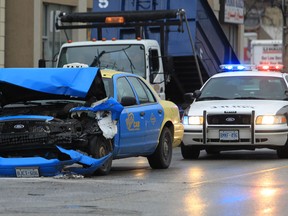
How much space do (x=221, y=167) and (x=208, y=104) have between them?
2168 mm

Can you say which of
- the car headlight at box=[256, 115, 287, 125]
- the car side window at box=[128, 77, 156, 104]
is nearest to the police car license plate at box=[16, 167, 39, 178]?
the car side window at box=[128, 77, 156, 104]

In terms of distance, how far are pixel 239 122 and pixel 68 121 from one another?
4722 mm

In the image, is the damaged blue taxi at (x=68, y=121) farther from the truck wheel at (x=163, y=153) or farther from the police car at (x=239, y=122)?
the police car at (x=239, y=122)

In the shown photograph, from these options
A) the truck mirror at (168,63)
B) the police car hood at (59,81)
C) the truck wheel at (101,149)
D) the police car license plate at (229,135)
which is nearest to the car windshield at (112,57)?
the truck mirror at (168,63)

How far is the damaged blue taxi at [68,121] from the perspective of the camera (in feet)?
36.7

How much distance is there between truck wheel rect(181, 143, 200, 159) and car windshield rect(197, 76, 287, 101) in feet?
3.82

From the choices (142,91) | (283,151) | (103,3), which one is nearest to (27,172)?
(142,91)

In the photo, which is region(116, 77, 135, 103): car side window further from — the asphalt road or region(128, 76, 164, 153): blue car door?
the asphalt road

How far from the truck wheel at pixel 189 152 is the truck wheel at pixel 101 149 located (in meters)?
3.93

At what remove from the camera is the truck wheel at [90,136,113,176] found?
11.4 metres

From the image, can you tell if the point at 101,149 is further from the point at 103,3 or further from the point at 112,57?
the point at 103,3

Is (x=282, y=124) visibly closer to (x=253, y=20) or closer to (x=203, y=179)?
(x=203, y=179)

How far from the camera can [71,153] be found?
11.1m

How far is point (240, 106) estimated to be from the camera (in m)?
15.2
